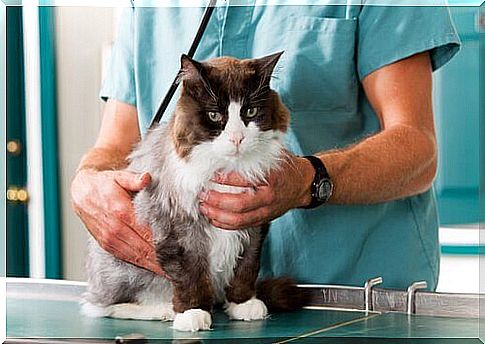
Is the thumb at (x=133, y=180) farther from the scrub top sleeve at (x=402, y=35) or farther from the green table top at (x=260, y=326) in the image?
the scrub top sleeve at (x=402, y=35)

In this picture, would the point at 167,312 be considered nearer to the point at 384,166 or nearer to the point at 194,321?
the point at 194,321

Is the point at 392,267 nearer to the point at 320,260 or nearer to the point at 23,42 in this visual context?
the point at 320,260

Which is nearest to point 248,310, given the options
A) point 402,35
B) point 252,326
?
point 252,326

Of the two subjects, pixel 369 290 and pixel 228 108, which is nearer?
pixel 228 108

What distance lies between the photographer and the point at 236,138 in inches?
38.4

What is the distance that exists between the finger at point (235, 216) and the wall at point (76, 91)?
0.16 m

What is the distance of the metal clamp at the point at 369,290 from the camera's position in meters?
1.08

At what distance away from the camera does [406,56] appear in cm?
106

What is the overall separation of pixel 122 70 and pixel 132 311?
0.28 m

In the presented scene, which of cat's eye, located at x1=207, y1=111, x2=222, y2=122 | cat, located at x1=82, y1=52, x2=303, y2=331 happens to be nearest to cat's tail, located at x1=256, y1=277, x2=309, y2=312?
cat, located at x1=82, y1=52, x2=303, y2=331

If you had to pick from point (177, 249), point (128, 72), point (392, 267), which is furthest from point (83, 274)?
point (392, 267)

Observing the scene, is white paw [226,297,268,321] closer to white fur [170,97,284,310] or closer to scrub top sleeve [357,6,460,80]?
white fur [170,97,284,310]

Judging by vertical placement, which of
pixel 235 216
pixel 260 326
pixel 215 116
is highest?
pixel 215 116

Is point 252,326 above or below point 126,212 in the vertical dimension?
below
